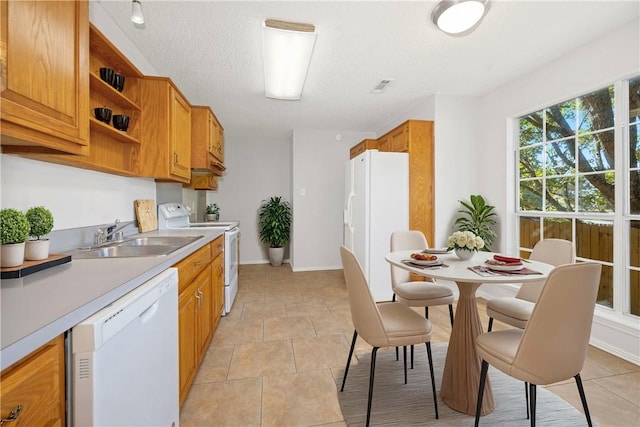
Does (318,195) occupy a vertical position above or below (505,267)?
above

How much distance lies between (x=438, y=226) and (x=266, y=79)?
2.77 m

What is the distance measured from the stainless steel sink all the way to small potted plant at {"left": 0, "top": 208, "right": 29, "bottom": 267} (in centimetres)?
50

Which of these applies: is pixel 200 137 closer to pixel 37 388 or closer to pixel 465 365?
pixel 37 388

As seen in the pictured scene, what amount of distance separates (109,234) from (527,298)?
10.2ft

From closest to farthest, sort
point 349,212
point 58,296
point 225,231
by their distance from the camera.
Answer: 1. point 58,296
2. point 225,231
3. point 349,212

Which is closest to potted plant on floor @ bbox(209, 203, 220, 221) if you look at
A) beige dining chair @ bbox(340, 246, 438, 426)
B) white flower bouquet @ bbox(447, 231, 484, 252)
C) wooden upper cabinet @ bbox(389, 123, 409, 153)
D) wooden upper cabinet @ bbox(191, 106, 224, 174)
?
wooden upper cabinet @ bbox(191, 106, 224, 174)

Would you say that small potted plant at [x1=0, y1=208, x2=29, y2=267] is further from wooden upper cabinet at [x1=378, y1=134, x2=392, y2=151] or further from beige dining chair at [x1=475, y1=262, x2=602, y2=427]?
wooden upper cabinet at [x1=378, y1=134, x2=392, y2=151]

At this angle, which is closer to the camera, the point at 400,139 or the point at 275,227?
the point at 400,139

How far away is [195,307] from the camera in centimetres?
191

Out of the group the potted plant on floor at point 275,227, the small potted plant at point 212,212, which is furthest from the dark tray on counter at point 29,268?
the potted plant on floor at point 275,227

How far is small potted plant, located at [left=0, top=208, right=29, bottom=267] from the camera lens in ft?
3.38

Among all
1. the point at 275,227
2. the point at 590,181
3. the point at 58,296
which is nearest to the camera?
the point at 58,296

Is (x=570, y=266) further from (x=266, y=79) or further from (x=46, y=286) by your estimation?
(x=266, y=79)

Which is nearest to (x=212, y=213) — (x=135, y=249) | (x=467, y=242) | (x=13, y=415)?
(x=135, y=249)
